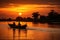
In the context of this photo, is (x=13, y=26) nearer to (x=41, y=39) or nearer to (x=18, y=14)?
(x=18, y=14)

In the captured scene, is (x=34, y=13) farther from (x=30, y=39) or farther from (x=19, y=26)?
(x=30, y=39)

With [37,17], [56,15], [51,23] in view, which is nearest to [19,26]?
[56,15]

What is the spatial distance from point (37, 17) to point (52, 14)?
9.96 feet

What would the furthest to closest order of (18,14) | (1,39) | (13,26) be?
(13,26), (18,14), (1,39)

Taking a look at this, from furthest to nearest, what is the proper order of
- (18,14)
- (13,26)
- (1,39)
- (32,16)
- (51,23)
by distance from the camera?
1. (51,23)
2. (32,16)
3. (13,26)
4. (18,14)
5. (1,39)

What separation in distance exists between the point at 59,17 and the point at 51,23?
849 centimetres

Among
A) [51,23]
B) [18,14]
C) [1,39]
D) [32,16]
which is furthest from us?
[51,23]

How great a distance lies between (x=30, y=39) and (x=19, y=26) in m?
9.15

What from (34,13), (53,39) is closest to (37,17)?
(34,13)

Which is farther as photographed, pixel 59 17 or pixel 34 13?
pixel 34 13

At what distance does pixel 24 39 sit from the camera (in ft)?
52.2

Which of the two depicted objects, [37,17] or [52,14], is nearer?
[52,14]

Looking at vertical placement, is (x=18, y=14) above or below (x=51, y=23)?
above

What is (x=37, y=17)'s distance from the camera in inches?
1294
